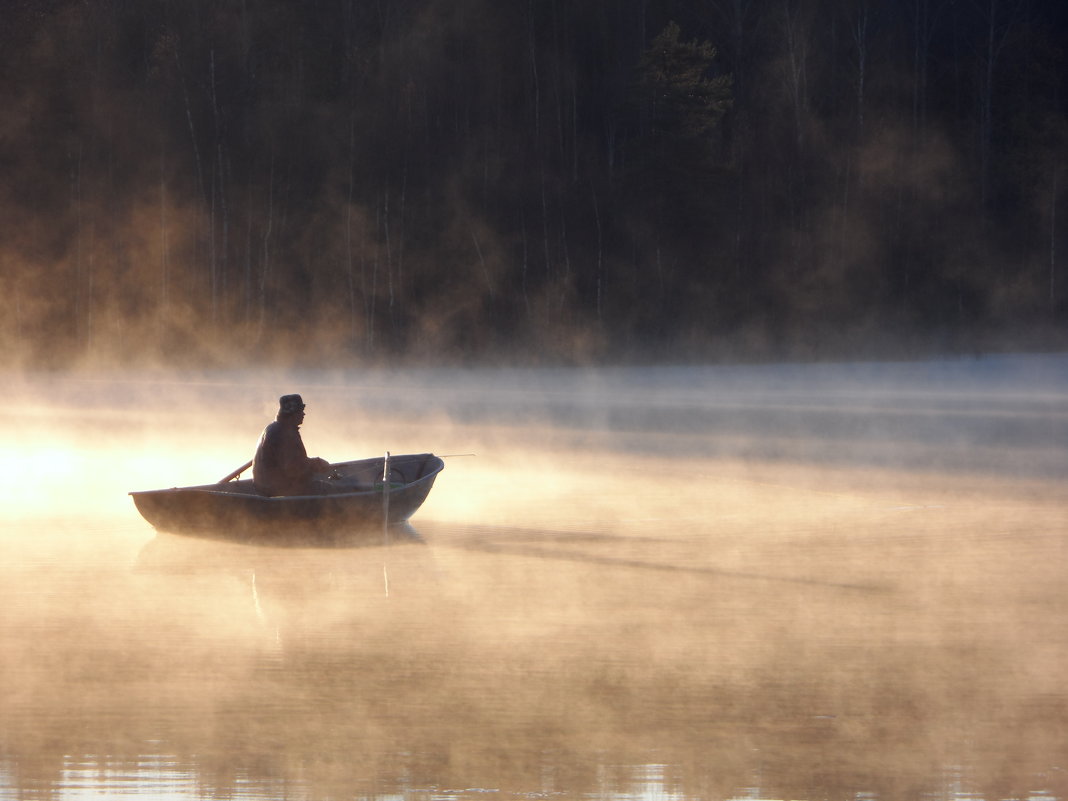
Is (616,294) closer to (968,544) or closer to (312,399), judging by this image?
(312,399)

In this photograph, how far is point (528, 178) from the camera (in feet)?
96.8

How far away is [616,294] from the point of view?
95.6 ft

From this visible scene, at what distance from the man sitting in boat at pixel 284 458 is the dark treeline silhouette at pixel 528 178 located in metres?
19.2

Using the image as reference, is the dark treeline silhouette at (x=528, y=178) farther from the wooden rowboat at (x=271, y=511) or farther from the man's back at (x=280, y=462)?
the man's back at (x=280, y=462)

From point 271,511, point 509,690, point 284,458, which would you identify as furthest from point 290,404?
point 509,690

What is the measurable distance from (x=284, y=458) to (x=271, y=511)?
30 centimetres

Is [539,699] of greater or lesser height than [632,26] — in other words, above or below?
below

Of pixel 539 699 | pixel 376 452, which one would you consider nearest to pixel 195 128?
pixel 376 452

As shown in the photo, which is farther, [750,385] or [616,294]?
[616,294]

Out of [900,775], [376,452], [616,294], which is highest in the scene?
[616,294]

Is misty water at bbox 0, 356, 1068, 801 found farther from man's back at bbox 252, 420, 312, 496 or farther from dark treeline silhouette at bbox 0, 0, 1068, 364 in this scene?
dark treeline silhouette at bbox 0, 0, 1068, 364

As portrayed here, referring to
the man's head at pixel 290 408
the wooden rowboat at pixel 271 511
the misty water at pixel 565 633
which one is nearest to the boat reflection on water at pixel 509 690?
the misty water at pixel 565 633

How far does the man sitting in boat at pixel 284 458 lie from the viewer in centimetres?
777

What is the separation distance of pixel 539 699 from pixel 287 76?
25.2m
